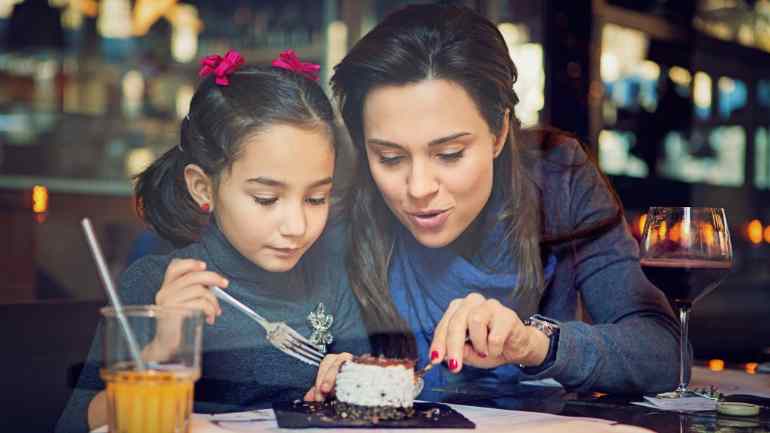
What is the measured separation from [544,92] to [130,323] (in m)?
1.29

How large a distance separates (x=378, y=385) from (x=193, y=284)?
1.31ft

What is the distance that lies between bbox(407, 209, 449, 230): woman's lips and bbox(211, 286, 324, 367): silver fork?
288 millimetres

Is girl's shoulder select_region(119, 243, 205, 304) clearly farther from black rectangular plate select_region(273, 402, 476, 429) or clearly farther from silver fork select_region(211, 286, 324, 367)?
black rectangular plate select_region(273, 402, 476, 429)

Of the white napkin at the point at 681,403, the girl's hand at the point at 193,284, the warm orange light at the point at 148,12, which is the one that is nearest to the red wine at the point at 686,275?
the white napkin at the point at 681,403

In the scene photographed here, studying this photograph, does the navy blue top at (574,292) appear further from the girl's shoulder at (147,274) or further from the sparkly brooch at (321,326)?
the girl's shoulder at (147,274)

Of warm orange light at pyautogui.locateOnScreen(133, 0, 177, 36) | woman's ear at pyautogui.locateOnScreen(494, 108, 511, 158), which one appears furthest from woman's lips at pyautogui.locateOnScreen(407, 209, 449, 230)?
warm orange light at pyautogui.locateOnScreen(133, 0, 177, 36)

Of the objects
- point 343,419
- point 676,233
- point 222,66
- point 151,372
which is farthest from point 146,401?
point 676,233

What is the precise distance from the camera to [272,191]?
1.47 metres

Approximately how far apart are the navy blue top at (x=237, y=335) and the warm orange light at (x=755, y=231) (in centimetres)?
254

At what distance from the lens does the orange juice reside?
3.25 ft

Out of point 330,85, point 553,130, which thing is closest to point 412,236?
point 330,85

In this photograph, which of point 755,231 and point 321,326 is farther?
point 755,231

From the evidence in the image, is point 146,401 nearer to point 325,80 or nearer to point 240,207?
point 240,207

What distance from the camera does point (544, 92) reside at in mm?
2078
